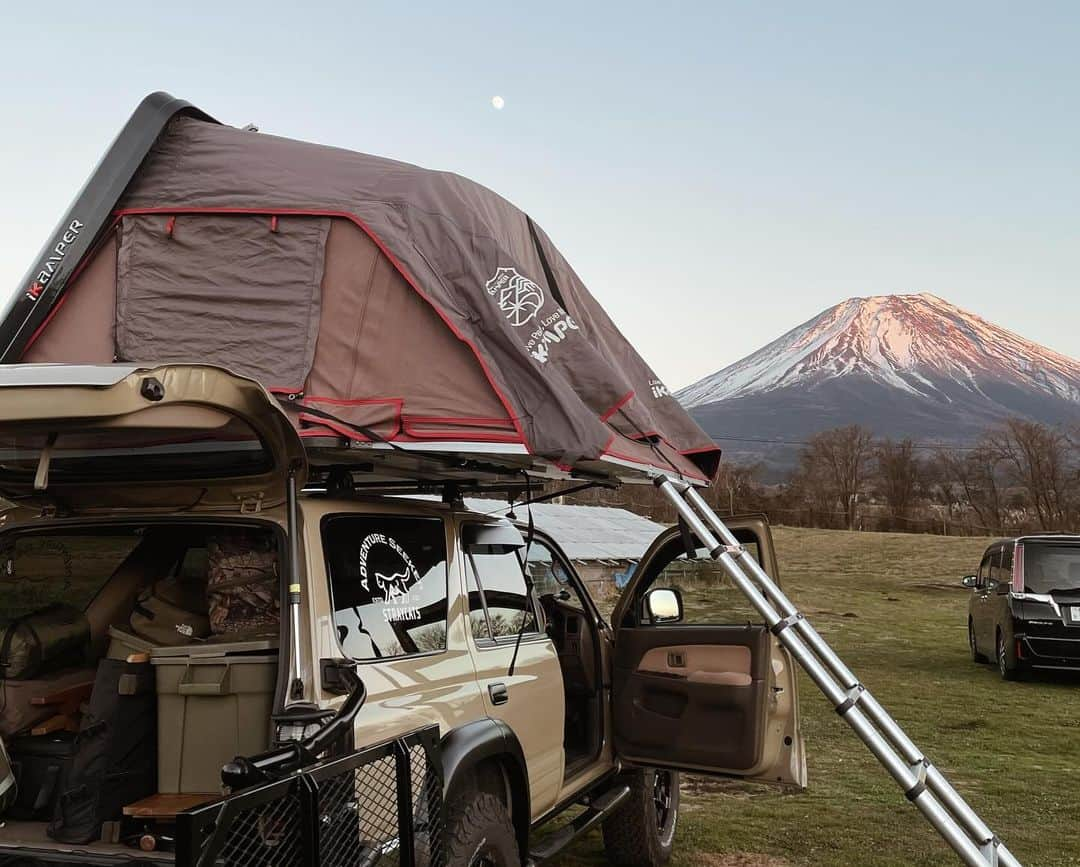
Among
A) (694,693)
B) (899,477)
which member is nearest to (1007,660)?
(694,693)

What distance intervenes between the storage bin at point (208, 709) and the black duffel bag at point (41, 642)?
2.14 feet

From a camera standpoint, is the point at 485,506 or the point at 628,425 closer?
the point at 628,425

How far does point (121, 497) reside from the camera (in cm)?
402

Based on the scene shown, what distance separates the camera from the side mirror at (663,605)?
17.6ft

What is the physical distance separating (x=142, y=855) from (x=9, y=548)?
1434mm

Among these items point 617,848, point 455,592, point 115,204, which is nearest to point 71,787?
point 455,592

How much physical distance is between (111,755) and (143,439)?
3.33 feet

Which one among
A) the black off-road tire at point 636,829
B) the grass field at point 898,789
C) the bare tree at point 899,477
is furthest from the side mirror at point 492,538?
the bare tree at point 899,477

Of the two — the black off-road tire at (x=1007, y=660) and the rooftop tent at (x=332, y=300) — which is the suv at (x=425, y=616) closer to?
the rooftop tent at (x=332, y=300)

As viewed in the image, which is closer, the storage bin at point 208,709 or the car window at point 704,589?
the storage bin at point 208,709

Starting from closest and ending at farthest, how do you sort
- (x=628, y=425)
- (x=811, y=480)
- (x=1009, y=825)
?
(x=628, y=425) → (x=1009, y=825) → (x=811, y=480)

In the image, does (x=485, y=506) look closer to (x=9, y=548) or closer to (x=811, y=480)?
(x=9, y=548)

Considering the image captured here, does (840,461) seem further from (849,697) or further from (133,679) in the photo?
(133,679)

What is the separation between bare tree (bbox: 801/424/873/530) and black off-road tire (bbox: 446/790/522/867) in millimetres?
63649
